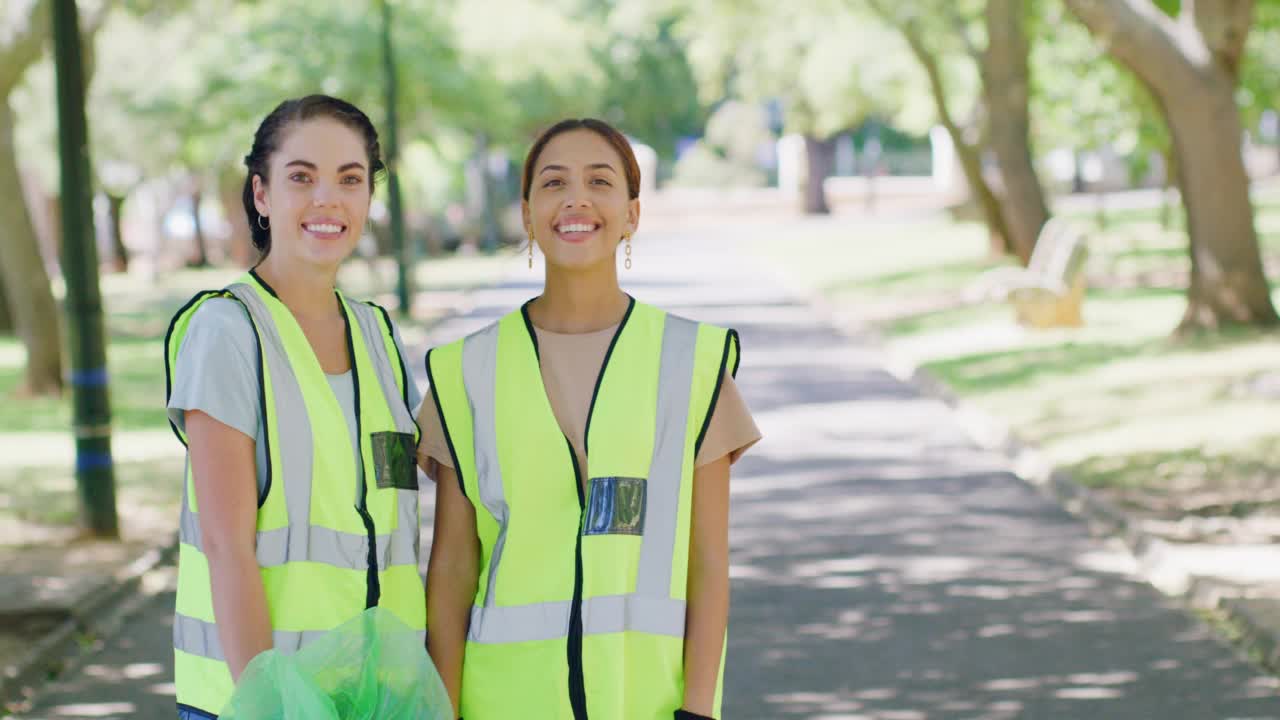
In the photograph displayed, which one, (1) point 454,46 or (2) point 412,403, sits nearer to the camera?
(2) point 412,403

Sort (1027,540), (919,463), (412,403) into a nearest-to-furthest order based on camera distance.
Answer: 1. (412,403)
2. (1027,540)
3. (919,463)

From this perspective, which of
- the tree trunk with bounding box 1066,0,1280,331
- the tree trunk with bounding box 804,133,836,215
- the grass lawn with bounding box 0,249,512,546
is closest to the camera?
the grass lawn with bounding box 0,249,512,546

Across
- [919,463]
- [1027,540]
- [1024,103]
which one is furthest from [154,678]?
[1024,103]

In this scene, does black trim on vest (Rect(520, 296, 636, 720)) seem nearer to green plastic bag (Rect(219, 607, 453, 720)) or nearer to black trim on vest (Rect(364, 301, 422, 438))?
green plastic bag (Rect(219, 607, 453, 720))

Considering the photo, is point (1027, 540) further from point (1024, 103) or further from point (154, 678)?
point (1024, 103)

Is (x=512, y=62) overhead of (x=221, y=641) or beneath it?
overhead

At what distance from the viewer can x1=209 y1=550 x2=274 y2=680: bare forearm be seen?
3.32 metres

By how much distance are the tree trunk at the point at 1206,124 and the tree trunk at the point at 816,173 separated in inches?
2304

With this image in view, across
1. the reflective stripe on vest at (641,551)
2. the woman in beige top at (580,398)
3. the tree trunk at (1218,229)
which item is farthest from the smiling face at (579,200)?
the tree trunk at (1218,229)

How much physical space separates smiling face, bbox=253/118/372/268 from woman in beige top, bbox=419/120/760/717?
1.10ft

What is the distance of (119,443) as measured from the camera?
16.5 meters

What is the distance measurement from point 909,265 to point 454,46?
10153mm

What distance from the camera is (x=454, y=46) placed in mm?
39219

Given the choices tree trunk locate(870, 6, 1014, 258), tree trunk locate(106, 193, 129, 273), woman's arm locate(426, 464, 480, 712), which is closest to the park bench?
tree trunk locate(870, 6, 1014, 258)
